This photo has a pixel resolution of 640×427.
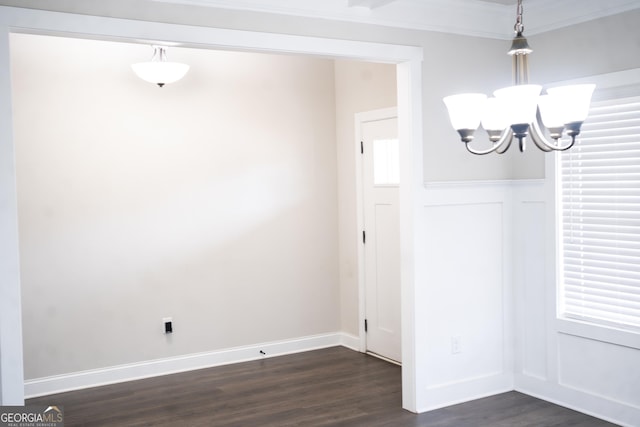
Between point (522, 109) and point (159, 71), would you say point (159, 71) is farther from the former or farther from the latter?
point (522, 109)

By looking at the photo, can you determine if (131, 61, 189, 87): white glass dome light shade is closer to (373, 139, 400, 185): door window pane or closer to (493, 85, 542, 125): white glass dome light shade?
(373, 139, 400, 185): door window pane

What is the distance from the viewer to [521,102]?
7.60 ft

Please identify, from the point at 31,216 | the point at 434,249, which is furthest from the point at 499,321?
the point at 31,216

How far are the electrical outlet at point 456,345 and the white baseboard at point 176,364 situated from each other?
148 centimetres

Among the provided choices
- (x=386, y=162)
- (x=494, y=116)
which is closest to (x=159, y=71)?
(x=386, y=162)

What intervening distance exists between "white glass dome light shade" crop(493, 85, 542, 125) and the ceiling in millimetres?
1577

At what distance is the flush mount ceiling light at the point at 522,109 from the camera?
2.31m

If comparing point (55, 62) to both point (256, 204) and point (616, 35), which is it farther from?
point (616, 35)

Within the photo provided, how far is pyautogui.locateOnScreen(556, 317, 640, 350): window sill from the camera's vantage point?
12.2ft

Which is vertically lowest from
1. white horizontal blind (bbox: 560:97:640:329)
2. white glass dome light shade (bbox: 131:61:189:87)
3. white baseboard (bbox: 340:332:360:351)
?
white baseboard (bbox: 340:332:360:351)

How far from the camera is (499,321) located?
4.45 metres

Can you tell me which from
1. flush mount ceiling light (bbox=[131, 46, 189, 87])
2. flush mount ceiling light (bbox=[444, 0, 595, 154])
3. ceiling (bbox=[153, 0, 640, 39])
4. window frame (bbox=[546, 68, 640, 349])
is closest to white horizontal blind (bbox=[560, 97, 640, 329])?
window frame (bbox=[546, 68, 640, 349])

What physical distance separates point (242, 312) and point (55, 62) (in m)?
2.42

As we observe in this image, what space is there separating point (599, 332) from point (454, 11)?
222cm
